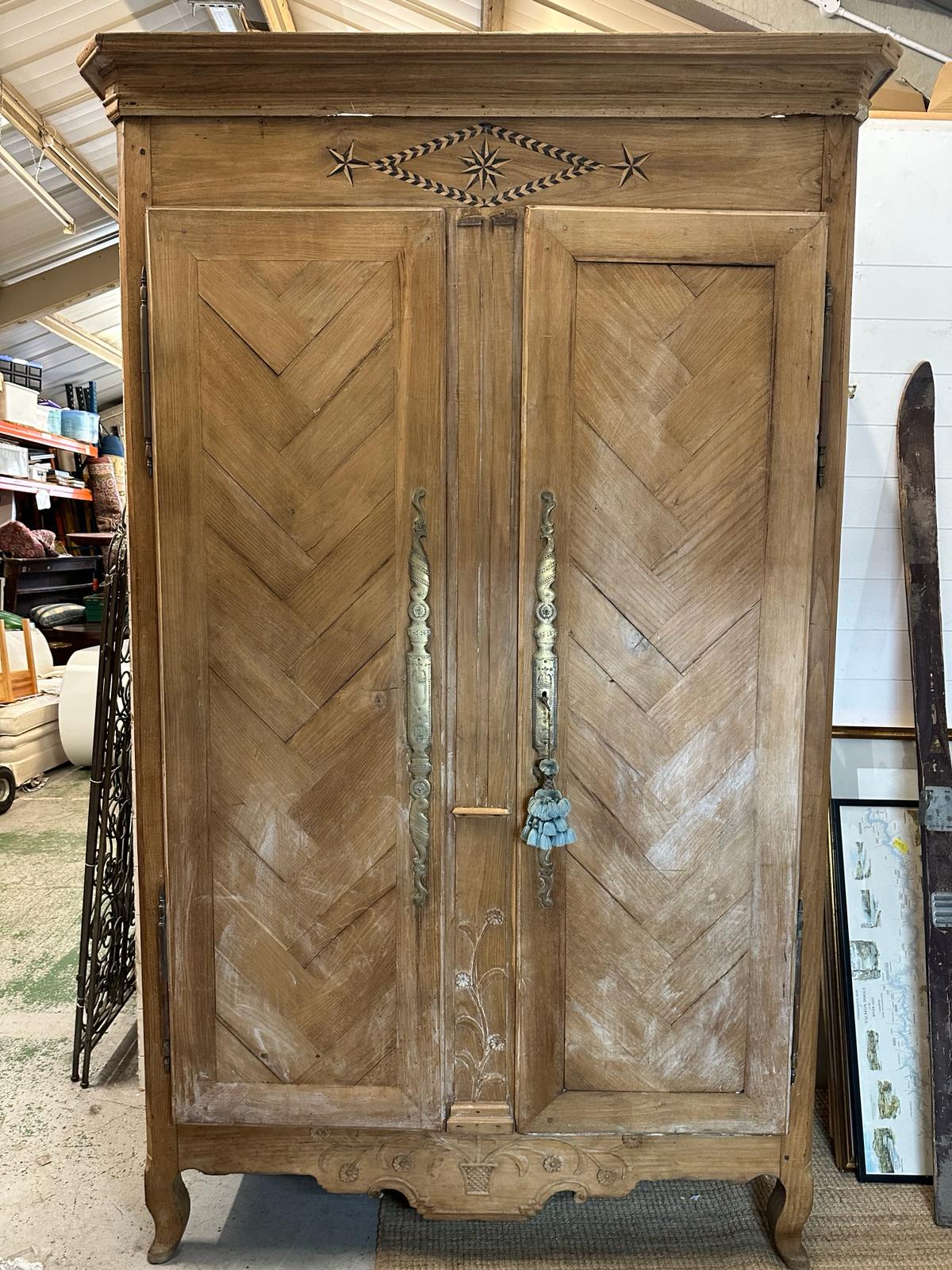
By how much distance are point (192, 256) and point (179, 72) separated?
0.29 meters

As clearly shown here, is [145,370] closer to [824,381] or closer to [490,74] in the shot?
[490,74]

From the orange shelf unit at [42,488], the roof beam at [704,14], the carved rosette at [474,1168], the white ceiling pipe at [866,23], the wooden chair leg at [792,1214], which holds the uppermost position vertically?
the roof beam at [704,14]

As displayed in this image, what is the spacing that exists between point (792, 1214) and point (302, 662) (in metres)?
1.41

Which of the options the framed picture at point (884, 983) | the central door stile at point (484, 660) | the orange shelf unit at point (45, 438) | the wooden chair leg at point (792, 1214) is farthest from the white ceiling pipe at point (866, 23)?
the orange shelf unit at point (45, 438)

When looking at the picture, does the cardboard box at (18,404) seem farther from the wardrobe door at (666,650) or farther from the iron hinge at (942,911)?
the iron hinge at (942,911)

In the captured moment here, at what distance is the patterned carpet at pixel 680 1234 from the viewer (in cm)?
165

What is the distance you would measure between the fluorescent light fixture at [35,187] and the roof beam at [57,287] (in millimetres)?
473

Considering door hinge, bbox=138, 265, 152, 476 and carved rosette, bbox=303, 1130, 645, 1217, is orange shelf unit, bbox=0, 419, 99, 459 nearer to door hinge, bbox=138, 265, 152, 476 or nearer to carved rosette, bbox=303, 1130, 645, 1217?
door hinge, bbox=138, 265, 152, 476

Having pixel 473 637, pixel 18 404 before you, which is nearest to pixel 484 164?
pixel 473 637

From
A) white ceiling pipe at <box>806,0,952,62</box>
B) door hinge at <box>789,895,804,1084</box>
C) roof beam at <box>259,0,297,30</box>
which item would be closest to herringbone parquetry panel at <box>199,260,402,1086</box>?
door hinge at <box>789,895,804,1084</box>

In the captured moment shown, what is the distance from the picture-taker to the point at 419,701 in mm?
1505

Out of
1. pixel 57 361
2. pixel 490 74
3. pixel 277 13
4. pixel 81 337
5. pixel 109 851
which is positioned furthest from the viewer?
pixel 57 361

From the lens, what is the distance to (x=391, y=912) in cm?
155

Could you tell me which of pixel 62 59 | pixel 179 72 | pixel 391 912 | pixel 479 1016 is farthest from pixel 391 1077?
pixel 62 59
